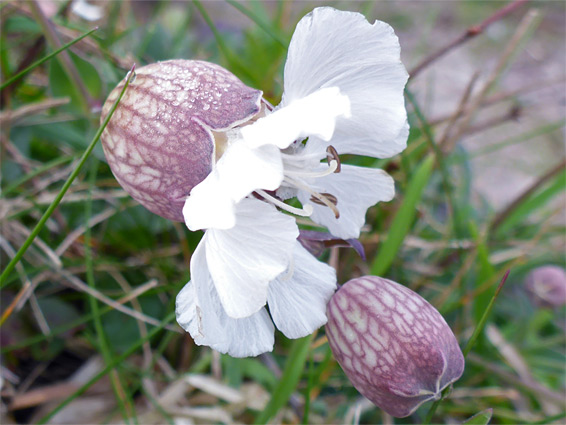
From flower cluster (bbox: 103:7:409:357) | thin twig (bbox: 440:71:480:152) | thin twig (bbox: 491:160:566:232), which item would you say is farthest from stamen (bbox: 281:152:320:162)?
thin twig (bbox: 491:160:566:232)

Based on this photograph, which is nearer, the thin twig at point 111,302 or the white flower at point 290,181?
the white flower at point 290,181

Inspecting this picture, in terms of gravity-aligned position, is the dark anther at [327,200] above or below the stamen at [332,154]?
below

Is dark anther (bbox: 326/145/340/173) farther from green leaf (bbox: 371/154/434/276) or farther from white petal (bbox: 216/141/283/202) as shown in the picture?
green leaf (bbox: 371/154/434/276)

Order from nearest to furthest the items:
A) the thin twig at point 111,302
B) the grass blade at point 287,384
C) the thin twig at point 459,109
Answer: the grass blade at point 287,384 < the thin twig at point 111,302 < the thin twig at point 459,109

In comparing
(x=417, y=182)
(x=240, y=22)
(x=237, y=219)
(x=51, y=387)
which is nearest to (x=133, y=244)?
(x=51, y=387)

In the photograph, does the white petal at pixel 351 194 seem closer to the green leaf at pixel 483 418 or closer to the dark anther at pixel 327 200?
the dark anther at pixel 327 200

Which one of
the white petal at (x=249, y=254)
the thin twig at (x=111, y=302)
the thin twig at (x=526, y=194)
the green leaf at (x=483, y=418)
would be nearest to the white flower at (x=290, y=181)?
the white petal at (x=249, y=254)

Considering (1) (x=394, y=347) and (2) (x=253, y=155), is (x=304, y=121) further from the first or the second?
(1) (x=394, y=347)
